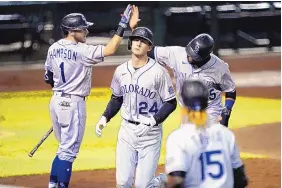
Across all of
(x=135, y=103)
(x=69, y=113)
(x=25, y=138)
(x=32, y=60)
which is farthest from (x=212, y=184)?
(x=32, y=60)

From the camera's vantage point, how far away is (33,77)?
762cm

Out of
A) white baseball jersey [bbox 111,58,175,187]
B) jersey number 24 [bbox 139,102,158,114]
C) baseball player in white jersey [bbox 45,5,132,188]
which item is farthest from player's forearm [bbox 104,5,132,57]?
jersey number 24 [bbox 139,102,158,114]

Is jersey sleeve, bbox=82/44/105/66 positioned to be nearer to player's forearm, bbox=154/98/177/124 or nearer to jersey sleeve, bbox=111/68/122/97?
jersey sleeve, bbox=111/68/122/97

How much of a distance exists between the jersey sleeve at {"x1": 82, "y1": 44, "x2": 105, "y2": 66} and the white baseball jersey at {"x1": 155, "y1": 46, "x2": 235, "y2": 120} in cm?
40

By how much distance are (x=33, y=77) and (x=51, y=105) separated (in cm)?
187

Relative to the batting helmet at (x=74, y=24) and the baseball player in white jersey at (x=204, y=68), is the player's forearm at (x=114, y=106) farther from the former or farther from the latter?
the batting helmet at (x=74, y=24)

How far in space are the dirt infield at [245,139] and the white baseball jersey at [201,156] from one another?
279 cm

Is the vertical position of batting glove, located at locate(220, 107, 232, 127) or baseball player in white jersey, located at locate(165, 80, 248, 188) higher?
baseball player in white jersey, located at locate(165, 80, 248, 188)

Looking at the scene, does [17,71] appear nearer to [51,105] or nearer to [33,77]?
[33,77]

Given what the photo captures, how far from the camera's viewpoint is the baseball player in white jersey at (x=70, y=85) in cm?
562

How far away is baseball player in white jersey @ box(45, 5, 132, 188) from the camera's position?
18.4 ft

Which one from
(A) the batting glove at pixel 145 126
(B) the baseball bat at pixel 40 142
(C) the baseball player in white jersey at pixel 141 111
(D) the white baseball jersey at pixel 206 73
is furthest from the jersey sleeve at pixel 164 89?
(B) the baseball bat at pixel 40 142

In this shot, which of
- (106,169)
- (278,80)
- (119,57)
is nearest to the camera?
(106,169)

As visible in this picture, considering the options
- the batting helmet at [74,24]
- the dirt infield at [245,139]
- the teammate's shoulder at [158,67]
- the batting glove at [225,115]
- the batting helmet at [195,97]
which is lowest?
the dirt infield at [245,139]
